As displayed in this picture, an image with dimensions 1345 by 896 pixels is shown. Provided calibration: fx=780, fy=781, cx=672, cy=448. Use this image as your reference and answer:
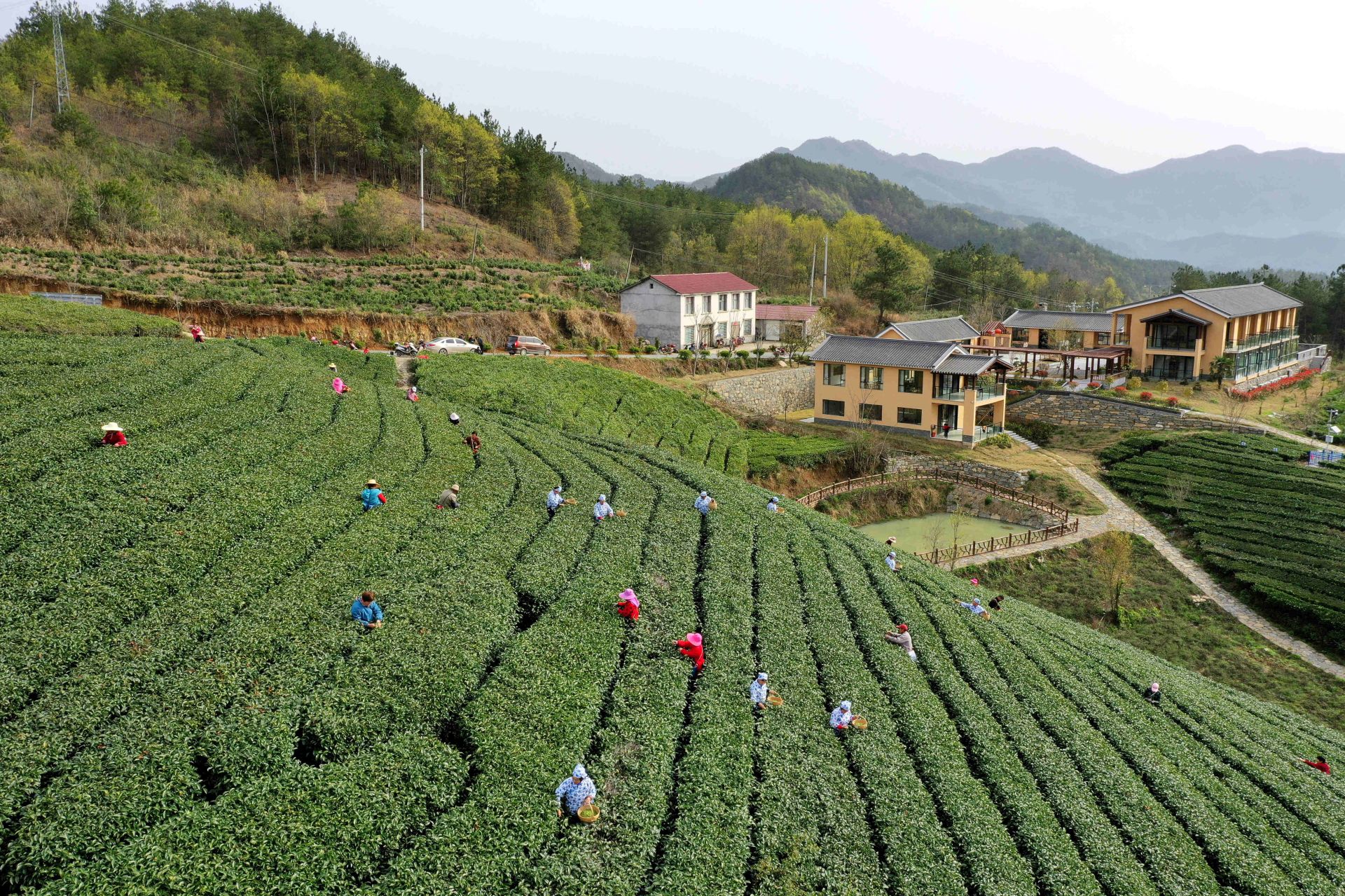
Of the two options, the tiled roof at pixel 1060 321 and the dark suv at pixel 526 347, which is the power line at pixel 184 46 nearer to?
the dark suv at pixel 526 347

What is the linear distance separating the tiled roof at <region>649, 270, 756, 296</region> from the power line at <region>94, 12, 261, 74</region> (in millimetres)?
43770

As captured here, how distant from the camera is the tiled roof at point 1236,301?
54.6 m

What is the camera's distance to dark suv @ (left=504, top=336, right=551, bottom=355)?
157 feet

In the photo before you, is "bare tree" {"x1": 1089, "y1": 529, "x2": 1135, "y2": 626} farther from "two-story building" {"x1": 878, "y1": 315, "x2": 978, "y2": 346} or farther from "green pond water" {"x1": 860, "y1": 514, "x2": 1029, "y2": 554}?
"two-story building" {"x1": 878, "y1": 315, "x2": 978, "y2": 346}

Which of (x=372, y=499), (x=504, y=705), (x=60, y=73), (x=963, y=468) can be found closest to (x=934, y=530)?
(x=963, y=468)

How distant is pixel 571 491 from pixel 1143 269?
220 m

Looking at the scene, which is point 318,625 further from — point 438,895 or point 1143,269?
point 1143,269

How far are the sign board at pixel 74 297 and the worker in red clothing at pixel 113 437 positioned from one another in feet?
64.2

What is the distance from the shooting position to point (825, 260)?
90250 mm

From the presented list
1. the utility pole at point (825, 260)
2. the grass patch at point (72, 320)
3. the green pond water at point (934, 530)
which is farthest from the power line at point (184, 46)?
the green pond water at point (934, 530)

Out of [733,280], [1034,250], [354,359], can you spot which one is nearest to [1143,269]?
[1034,250]

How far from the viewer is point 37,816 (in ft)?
31.7

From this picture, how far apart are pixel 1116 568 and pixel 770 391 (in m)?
28.9

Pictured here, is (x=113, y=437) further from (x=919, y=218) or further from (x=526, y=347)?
(x=919, y=218)
